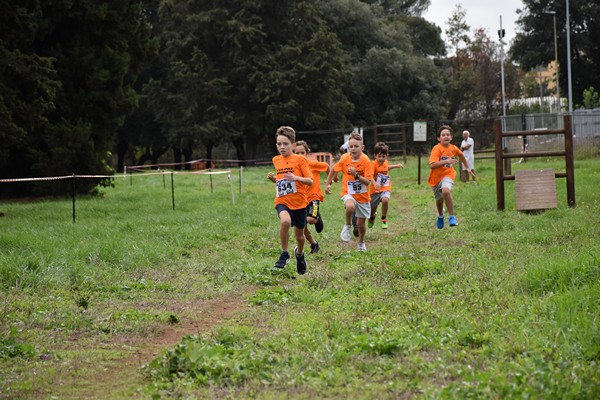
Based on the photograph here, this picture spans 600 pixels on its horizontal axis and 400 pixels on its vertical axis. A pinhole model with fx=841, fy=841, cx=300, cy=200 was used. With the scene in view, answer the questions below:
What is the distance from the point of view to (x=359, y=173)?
13.7 metres

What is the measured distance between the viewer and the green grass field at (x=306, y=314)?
5.51 m

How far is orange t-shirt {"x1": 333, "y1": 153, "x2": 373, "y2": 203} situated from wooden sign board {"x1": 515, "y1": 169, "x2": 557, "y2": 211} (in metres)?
4.31

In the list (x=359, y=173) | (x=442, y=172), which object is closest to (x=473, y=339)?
(x=359, y=173)

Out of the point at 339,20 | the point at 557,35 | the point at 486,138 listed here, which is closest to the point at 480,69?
the point at 557,35

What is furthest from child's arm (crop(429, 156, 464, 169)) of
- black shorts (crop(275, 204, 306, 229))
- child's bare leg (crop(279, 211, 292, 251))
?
child's bare leg (crop(279, 211, 292, 251))

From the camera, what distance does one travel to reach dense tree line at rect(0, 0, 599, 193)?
24234 mm

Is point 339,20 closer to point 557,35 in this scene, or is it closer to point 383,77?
point 383,77

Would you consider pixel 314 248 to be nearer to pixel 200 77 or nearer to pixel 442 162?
pixel 442 162

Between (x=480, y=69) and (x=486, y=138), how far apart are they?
92.9 ft

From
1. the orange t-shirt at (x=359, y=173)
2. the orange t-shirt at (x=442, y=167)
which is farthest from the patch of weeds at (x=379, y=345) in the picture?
the orange t-shirt at (x=442, y=167)

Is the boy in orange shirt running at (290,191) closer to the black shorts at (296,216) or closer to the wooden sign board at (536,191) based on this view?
the black shorts at (296,216)

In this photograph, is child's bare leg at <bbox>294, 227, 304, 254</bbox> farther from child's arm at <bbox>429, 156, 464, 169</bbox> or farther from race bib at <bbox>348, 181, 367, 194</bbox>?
child's arm at <bbox>429, 156, 464, 169</bbox>

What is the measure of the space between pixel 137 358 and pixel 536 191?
11.6 metres

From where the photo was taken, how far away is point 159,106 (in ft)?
170
